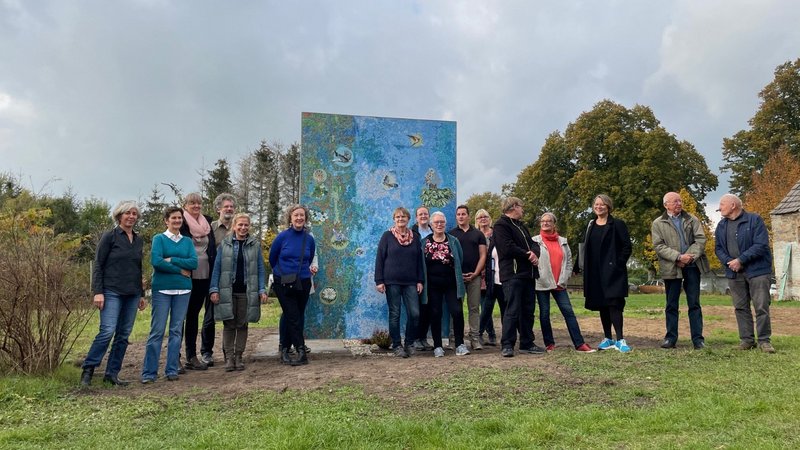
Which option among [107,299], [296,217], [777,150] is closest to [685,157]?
[777,150]

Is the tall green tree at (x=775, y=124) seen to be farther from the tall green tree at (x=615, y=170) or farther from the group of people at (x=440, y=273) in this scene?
the group of people at (x=440, y=273)

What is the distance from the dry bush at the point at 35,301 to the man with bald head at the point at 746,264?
25.5ft

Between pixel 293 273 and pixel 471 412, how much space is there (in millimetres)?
3314

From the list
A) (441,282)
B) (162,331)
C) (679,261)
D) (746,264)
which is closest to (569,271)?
(679,261)

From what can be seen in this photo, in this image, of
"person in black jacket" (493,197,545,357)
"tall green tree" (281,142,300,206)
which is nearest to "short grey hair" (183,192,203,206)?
"person in black jacket" (493,197,545,357)

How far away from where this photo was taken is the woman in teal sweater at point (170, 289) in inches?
247

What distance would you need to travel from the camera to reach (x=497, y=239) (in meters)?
7.18

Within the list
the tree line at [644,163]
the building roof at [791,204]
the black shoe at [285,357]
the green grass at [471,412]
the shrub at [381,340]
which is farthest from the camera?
the tree line at [644,163]

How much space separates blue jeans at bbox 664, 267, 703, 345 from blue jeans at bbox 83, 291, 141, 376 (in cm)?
647

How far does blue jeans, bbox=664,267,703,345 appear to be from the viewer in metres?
7.23

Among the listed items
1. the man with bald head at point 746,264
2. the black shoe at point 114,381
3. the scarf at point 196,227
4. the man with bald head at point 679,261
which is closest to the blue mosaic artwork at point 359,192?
the scarf at point 196,227

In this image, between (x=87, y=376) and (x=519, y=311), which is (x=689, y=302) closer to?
(x=519, y=311)

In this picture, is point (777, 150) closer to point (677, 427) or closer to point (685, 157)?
point (685, 157)

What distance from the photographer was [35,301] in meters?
6.10
